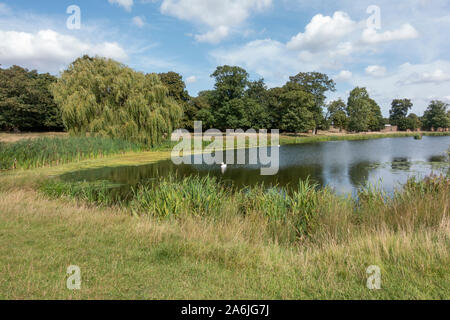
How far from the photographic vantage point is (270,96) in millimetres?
54688

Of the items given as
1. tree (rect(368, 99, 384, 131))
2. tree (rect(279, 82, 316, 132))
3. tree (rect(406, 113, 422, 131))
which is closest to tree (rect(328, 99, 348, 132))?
tree (rect(368, 99, 384, 131))

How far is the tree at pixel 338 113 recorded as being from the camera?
5896cm

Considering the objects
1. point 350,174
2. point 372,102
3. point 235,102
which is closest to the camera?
point 350,174

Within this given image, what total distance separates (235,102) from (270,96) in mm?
16240

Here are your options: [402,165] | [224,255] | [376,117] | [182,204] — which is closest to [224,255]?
[224,255]

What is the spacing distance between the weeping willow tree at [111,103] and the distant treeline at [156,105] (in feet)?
0.23

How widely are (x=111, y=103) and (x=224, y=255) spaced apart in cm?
2078

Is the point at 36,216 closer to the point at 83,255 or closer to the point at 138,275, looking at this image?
the point at 83,255

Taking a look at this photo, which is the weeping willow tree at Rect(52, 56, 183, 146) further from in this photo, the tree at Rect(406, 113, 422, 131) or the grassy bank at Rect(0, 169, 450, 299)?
the tree at Rect(406, 113, 422, 131)

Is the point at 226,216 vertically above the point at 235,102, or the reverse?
the point at 235,102

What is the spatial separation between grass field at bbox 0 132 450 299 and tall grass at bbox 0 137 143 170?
9.48 metres

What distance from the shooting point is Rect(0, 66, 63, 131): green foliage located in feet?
115

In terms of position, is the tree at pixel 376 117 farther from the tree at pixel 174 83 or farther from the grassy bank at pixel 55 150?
the grassy bank at pixel 55 150
